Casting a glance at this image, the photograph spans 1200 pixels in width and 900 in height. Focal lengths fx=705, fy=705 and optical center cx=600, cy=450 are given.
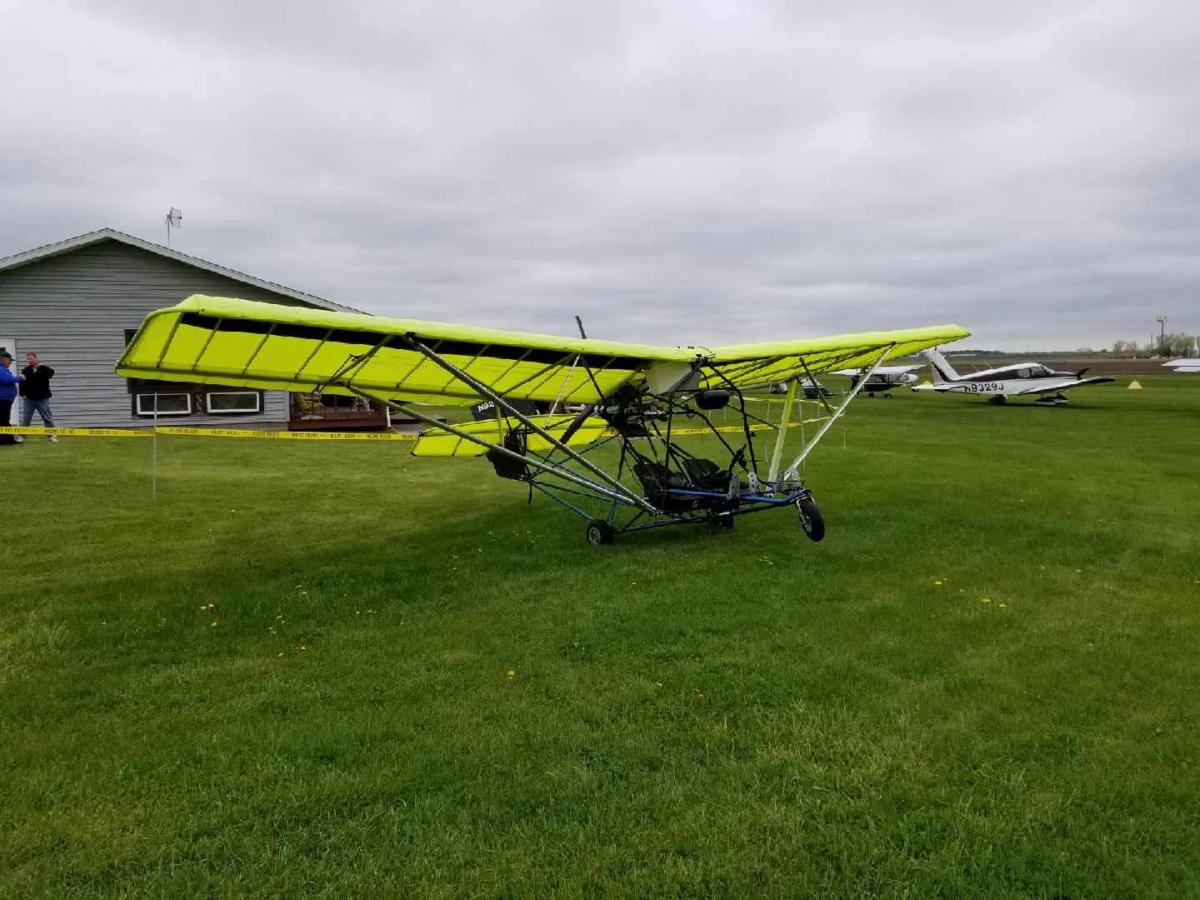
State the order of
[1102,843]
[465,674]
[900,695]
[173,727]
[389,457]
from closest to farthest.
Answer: [1102,843] < [173,727] < [900,695] < [465,674] < [389,457]

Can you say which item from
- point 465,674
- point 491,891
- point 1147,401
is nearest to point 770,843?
point 491,891

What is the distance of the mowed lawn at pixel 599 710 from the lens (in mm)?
2947

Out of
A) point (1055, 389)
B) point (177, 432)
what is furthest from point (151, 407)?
point (1055, 389)

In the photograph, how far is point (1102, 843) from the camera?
3002 mm

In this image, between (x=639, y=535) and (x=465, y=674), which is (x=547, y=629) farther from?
(x=639, y=535)

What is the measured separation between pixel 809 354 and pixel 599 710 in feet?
18.5

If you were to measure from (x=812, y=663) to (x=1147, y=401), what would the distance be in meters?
39.8

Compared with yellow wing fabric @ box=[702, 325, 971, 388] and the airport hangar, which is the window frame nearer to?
the airport hangar

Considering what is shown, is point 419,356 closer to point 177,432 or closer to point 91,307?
point 177,432

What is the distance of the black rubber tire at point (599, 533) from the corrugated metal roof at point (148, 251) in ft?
41.2

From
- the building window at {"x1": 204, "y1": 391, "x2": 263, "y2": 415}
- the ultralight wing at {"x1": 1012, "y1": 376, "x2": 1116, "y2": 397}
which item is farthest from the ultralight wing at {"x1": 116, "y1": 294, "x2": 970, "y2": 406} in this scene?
the ultralight wing at {"x1": 1012, "y1": 376, "x2": 1116, "y2": 397}

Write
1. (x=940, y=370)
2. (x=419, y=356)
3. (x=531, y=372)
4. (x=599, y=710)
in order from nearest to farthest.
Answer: (x=599, y=710)
(x=419, y=356)
(x=531, y=372)
(x=940, y=370)

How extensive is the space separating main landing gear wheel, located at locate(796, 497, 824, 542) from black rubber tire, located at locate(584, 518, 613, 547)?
7.20 ft

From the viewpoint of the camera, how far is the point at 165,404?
787 inches
